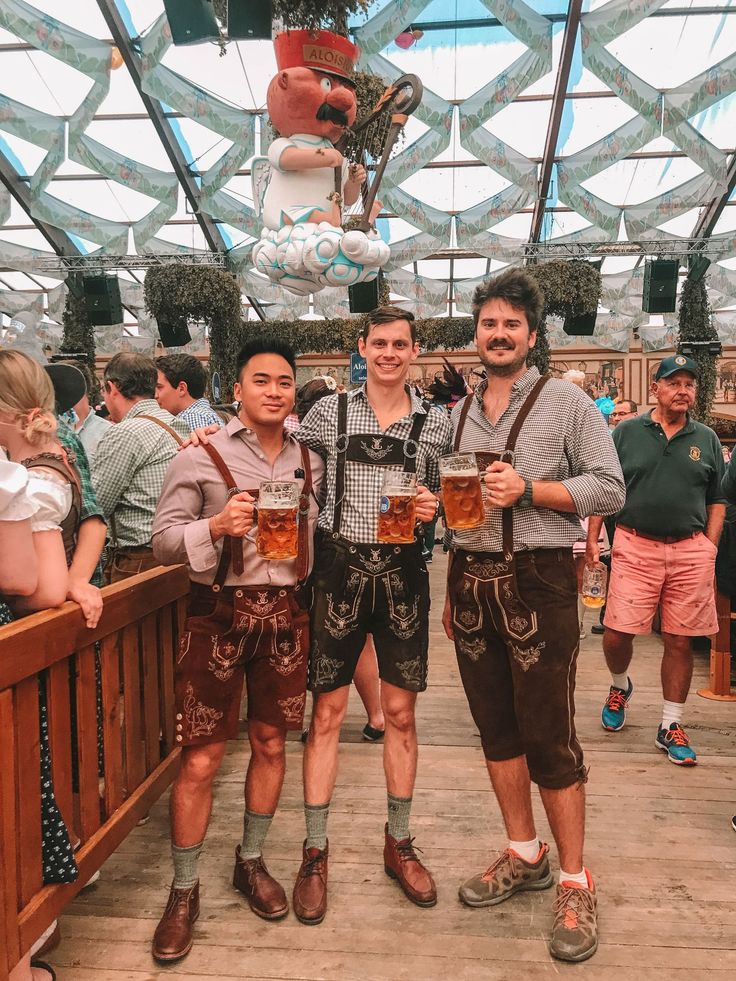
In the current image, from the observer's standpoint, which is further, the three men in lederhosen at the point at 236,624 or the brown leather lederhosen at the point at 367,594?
the brown leather lederhosen at the point at 367,594

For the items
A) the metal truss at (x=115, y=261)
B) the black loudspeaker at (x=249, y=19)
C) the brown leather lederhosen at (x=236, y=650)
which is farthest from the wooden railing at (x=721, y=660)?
the metal truss at (x=115, y=261)

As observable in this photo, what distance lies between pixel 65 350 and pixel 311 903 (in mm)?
13198

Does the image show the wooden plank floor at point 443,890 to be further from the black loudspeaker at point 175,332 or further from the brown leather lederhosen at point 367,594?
the black loudspeaker at point 175,332

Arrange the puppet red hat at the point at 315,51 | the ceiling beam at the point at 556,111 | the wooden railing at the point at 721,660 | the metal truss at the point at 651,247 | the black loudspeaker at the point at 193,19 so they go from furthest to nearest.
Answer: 1. the metal truss at the point at 651,247
2. the ceiling beam at the point at 556,111
3. the black loudspeaker at the point at 193,19
4. the puppet red hat at the point at 315,51
5. the wooden railing at the point at 721,660

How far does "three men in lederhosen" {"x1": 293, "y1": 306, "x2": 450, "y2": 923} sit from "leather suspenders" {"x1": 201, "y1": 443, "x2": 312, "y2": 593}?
7 cm

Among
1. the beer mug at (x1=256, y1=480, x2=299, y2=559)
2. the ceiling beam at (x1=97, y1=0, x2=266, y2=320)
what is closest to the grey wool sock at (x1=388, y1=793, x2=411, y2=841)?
the beer mug at (x1=256, y1=480, x2=299, y2=559)

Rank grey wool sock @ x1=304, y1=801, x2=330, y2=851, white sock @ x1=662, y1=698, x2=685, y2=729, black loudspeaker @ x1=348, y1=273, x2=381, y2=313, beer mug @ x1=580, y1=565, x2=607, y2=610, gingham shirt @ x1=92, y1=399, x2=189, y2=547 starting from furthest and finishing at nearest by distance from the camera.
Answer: black loudspeaker @ x1=348, y1=273, x2=381, y2=313, beer mug @ x1=580, y1=565, x2=607, y2=610, white sock @ x1=662, y1=698, x2=685, y2=729, gingham shirt @ x1=92, y1=399, x2=189, y2=547, grey wool sock @ x1=304, y1=801, x2=330, y2=851

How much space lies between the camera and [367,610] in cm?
198

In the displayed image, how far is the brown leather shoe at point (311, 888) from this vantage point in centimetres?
190

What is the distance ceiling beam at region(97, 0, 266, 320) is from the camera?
995 centimetres

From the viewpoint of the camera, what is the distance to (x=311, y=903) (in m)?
1.92

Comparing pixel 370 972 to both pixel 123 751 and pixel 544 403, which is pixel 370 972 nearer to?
pixel 123 751

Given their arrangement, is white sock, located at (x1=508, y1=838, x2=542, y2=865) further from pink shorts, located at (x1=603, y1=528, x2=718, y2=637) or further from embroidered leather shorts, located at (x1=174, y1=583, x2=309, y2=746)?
pink shorts, located at (x1=603, y1=528, x2=718, y2=637)

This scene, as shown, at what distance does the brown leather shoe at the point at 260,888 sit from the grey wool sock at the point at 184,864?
0.19 metres
